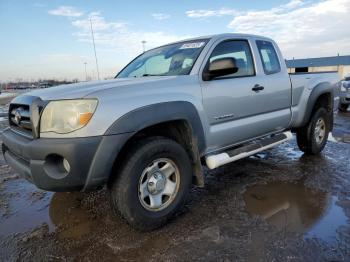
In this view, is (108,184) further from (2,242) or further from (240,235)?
(240,235)

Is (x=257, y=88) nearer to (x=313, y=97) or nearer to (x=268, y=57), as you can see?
(x=268, y=57)

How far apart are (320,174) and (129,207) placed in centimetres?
312

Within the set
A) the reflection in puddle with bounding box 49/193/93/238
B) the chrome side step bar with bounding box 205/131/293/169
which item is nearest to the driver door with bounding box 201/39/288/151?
the chrome side step bar with bounding box 205/131/293/169

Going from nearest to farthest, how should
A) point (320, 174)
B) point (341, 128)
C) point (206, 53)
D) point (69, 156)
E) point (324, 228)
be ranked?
1. point (69, 156)
2. point (324, 228)
3. point (206, 53)
4. point (320, 174)
5. point (341, 128)

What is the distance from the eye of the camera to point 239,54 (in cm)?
425

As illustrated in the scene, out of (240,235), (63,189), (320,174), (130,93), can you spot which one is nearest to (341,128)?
(320,174)

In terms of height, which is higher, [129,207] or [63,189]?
[63,189]

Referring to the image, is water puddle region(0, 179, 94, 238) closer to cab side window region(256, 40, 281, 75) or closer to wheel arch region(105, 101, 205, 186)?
wheel arch region(105, 101, 205, 186)

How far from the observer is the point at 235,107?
12.5 ft

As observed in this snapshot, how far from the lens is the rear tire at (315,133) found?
5.52m

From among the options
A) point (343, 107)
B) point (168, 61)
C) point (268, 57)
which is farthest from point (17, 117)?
point (343, 107)

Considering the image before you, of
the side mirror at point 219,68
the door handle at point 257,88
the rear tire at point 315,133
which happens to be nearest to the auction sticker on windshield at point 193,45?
the side mirror at point 219,68

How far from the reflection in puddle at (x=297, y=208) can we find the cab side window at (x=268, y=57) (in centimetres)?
163

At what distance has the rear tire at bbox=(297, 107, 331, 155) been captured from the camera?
18.1 feet
